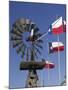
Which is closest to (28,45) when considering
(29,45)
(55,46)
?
(29,45)

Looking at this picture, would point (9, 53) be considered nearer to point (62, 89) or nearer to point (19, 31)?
point (19, 31)

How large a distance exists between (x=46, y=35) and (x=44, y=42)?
7 centimetres

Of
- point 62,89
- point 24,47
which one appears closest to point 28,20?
point 24,47

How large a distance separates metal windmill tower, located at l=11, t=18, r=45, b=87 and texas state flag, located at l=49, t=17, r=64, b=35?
0.45 ft

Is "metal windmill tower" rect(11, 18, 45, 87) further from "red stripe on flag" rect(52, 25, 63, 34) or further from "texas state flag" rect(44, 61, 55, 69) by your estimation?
"red stripe on flag" rect(52, 25, 63, 34)

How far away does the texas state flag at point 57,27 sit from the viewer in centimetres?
189

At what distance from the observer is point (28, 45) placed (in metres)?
1.83

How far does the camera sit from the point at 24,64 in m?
1.82

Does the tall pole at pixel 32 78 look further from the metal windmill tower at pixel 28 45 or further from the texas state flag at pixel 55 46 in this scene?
the texas state flag at pixel 55 46

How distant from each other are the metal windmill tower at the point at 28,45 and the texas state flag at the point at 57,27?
0.14m

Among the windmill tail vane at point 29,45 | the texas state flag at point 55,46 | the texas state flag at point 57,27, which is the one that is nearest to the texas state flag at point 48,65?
the windmill tail vane at point 29,45

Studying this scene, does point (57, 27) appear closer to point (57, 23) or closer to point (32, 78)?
point (57, 23)

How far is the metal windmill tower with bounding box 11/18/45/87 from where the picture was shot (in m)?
1.82

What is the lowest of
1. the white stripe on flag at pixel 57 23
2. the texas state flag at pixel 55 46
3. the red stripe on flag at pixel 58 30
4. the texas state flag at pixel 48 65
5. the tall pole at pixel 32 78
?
the tall pole at pixel 32 78
